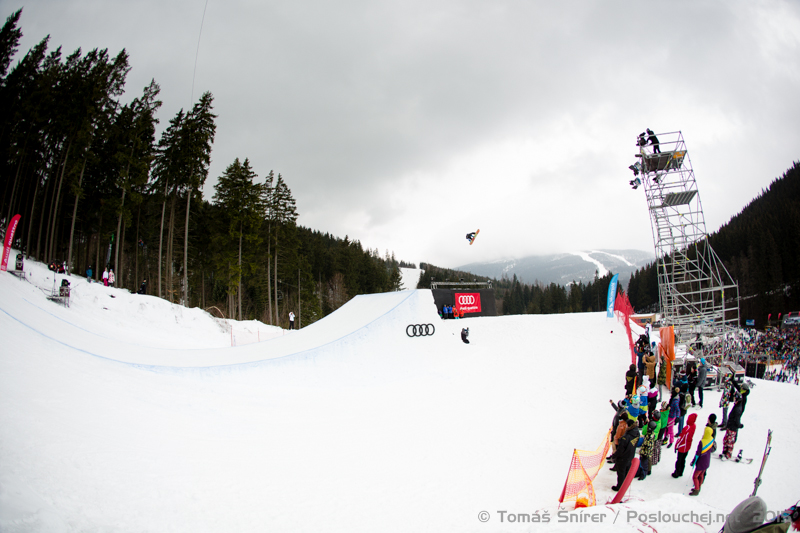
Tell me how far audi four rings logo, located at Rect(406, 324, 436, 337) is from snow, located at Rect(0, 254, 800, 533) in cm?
24

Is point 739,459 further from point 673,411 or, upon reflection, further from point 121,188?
point 121,188

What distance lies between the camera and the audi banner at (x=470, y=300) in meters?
21.6

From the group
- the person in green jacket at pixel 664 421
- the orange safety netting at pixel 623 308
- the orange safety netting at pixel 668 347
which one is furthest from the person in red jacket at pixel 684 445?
the orange safety netting at pixel 623 308

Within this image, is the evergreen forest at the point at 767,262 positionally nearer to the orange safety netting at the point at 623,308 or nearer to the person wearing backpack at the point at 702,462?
the orange safety netting at the point at 623,308

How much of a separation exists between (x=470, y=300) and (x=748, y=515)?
1974cm

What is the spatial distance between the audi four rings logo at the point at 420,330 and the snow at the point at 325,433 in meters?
0.24

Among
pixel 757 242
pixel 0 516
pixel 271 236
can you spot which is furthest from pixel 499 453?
pixel 757 242

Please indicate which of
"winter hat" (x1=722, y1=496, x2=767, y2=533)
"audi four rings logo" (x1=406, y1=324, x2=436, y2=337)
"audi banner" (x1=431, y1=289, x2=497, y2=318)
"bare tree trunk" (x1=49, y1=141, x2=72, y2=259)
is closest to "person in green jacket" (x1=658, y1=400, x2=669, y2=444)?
"winter hat" (x1=722, y1=496, x2=767, y2=533)

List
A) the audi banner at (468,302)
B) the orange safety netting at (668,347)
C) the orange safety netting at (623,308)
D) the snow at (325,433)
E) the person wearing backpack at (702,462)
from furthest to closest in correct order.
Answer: the audi banner at (468,302), the orange safety netting at (623,308), the orange safety netting at (668,347), the person wearing backpack at (702,462), the snow at (325,433)

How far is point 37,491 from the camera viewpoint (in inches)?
157

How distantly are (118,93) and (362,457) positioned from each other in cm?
2844

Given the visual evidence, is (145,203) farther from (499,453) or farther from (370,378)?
(499,453)

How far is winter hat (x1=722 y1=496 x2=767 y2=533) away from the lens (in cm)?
292

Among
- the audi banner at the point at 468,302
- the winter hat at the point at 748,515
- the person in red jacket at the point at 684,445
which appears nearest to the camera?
the winter hat at the point at 748,515
